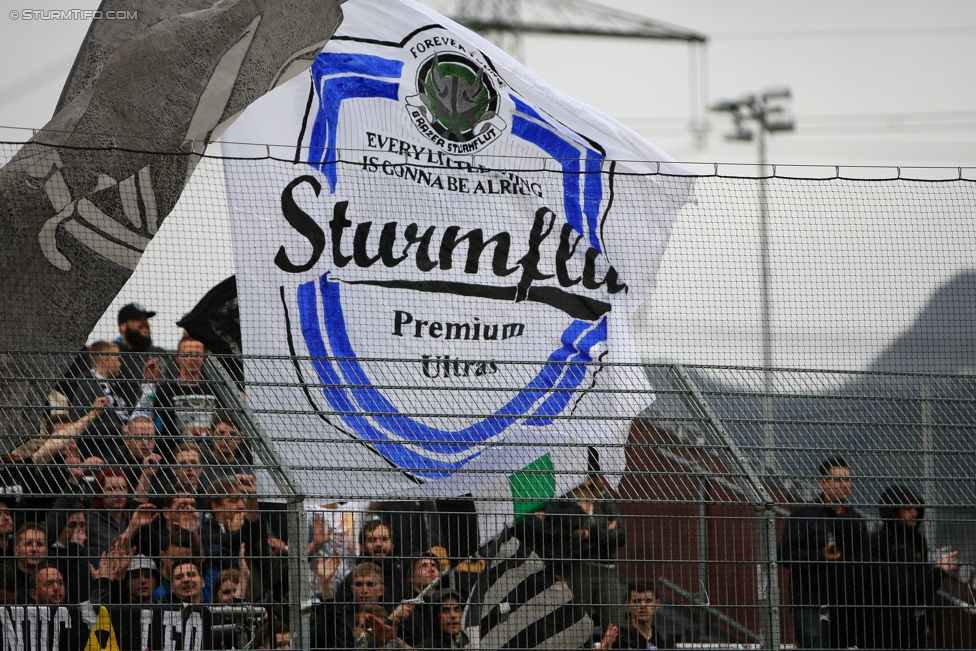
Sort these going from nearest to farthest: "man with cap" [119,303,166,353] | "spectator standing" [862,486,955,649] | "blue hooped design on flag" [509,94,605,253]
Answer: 1. "man with cap" [119,303,166,353]
2. "spectator standing" [862,486,955,649]
3. "blue hooped design on flag" [509,94,605,253]

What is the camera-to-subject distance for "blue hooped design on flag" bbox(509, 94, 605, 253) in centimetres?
558

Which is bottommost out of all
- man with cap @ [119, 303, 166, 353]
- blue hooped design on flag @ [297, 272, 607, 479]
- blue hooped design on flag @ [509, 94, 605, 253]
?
blue hooped design on flag @ [297, 272, 607, 479]

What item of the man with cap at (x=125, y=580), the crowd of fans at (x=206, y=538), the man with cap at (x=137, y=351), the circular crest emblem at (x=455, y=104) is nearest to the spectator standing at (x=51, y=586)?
the crowd of fans at (x=206, y=538)

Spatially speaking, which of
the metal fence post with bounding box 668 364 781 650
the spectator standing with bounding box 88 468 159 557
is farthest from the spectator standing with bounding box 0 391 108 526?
the metal fence post with bounding box 668 364 781 650

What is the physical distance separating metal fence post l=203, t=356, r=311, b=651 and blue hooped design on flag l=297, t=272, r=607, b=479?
0.57m

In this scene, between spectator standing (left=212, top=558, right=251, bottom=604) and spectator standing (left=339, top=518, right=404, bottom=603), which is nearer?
spectator standing (left=212, top=558, right=251, bottom=604)

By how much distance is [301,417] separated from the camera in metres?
4.73

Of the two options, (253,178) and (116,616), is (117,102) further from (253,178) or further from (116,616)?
(116,616)

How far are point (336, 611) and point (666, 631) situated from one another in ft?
4.54

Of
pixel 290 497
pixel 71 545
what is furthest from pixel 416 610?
pixel 71 545

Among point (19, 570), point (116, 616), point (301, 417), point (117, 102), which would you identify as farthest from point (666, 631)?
point (117, 102)

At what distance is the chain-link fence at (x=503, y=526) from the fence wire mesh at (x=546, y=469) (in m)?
0.02

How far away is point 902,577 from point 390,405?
2.38 m

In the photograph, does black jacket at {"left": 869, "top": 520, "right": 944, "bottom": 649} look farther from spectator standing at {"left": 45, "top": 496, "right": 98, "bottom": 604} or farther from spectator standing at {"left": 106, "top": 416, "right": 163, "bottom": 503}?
spectator standing at {"left": 45, "top": 496, "right": 98, "bottom": 604}
